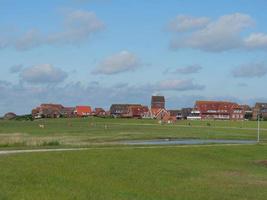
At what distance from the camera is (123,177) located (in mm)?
22656

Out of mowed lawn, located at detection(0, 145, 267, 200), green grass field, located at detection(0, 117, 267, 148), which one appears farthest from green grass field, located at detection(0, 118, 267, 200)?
green grass field, located at detection(0, 117, 267, 148)

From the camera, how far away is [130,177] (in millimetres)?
22797

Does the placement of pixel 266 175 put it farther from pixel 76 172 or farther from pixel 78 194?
pixel 78 194

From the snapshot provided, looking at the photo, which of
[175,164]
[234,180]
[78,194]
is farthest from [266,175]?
[78,194]

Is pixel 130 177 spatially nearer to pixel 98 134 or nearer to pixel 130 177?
pixel 130 177

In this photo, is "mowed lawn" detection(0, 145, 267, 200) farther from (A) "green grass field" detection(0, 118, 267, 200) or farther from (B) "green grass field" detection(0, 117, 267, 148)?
(B) "green grass field" detection(0, 117, 267, 148)

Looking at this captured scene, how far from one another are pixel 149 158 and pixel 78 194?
13581mm

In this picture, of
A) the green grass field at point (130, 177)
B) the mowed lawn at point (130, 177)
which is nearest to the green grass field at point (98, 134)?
the mowed lawn at point (130, 177)

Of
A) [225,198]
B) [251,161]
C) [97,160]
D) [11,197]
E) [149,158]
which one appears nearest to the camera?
[11,197]

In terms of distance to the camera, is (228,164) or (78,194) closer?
(78,194)

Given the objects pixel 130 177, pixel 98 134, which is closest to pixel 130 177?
pixel 130 177

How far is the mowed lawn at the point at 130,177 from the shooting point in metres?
18.5

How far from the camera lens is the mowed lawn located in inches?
728

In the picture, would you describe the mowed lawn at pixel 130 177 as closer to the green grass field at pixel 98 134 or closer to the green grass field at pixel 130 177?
the green grass field at pixel 130 177
